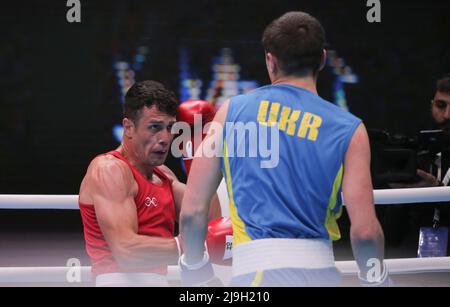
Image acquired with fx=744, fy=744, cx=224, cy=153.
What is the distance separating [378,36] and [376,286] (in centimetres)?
502

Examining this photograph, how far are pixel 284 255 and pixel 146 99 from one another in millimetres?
1031

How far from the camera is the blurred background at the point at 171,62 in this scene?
259 inches

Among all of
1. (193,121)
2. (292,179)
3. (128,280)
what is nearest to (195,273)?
(292,179)

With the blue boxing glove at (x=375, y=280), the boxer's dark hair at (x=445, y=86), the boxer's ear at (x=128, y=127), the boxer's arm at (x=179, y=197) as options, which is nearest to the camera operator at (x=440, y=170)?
the boxer's dark hair at (x=445, y=86)

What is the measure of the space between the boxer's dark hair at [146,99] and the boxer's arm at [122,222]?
235 millimetres

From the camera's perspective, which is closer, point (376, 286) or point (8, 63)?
point (376, 286)

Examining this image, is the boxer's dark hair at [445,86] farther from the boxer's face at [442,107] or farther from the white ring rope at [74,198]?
the white ring rope at [74,198]

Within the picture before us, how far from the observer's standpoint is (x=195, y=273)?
2.04 meters

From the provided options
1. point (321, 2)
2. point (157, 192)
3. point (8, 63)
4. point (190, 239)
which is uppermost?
point (321, 2)

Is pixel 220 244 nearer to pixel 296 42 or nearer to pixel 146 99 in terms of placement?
pixel 146 99

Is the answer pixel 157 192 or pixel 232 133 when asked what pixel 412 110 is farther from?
pixel 232 133

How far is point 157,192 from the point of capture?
264cm
